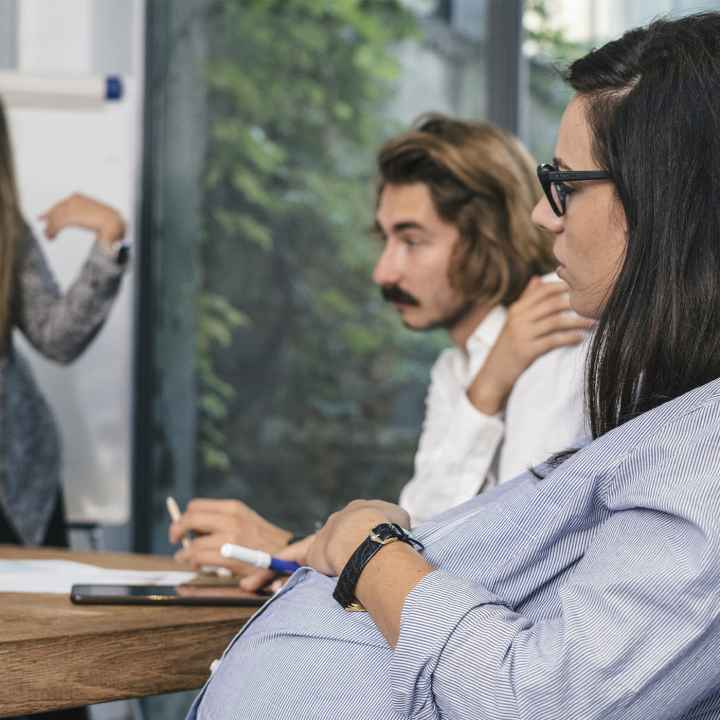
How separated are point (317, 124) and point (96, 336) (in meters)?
0.98

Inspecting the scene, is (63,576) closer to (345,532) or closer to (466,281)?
(345,532)

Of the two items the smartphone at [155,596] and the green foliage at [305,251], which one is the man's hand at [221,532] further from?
the green foliage at [305,251]

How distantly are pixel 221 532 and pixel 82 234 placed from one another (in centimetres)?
146

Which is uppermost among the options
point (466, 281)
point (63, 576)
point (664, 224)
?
point (664, 224)

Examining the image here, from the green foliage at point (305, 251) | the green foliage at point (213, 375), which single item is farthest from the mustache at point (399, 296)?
the green foliage at point (213, 375)

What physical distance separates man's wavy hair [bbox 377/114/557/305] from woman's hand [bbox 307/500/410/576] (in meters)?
0.90

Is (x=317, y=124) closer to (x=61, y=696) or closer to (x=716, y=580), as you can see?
Result: (x=61, y=696)

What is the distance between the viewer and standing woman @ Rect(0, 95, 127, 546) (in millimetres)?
2594

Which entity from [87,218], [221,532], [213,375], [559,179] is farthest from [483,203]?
[213,375]

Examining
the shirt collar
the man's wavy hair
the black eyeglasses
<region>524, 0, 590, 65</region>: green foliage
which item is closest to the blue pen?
the black eyeglasses

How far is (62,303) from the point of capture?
8.70 ft

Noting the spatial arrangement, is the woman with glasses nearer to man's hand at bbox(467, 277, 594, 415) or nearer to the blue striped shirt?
the blue striped shirt

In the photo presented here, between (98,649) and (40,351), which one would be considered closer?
(98,649)

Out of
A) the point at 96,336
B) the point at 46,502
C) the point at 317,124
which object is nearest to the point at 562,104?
the point at 317,124
